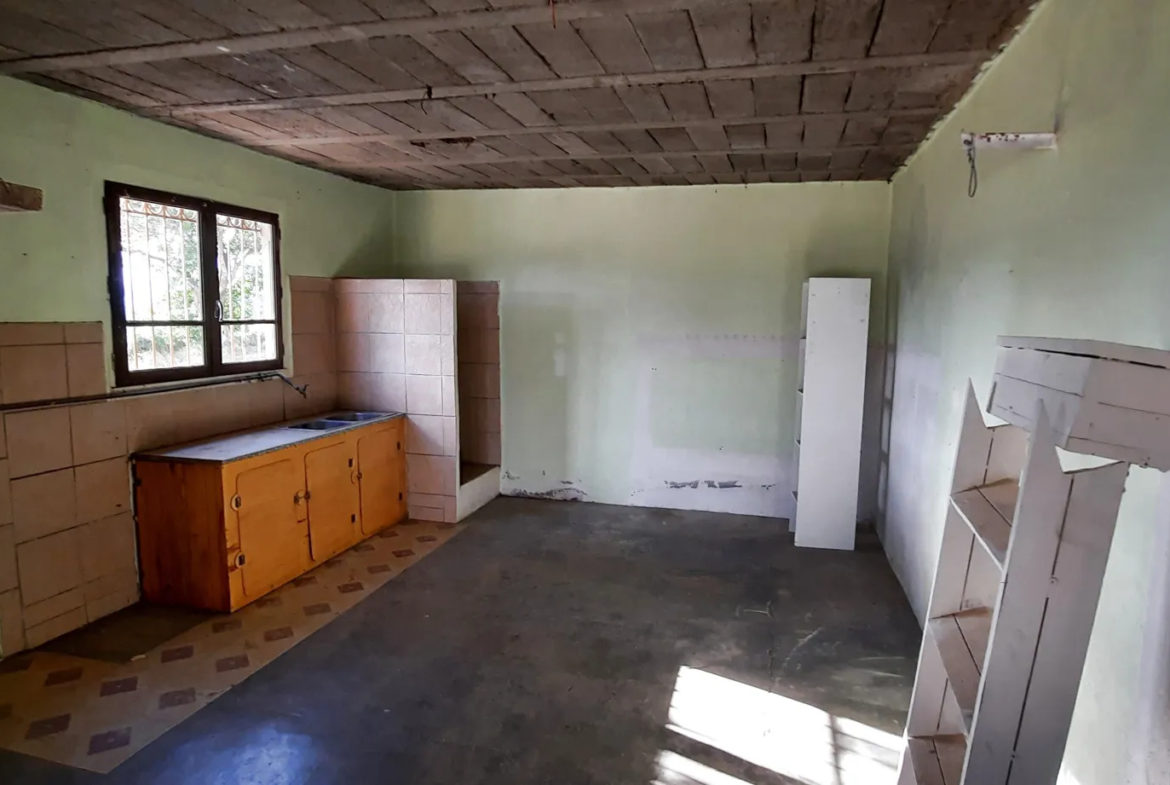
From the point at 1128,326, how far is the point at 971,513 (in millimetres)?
559

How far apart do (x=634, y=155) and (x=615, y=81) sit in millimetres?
1409

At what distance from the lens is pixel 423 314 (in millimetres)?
4988

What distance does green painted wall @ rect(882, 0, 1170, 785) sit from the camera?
148cm

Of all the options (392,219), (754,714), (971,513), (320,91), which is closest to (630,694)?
(754,714)

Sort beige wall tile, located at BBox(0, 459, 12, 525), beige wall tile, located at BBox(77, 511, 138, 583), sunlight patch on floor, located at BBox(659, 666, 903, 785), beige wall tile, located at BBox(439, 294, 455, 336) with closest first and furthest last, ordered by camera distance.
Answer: sunlight patch on floor, located at BBox(659, 666, 903, 785)
beige wall tile, located at BBox(0, 459, 12, 525)
beige wall tile, located at BBox(77, 511, 138, 583)
beige wall tile, located at BBox(439, 294, 455, 336)

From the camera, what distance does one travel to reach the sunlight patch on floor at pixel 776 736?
2.42m

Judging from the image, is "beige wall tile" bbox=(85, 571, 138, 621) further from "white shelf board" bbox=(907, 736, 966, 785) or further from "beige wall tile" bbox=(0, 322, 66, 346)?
"white shelf board" bbox=(907, 736, 966, 785)

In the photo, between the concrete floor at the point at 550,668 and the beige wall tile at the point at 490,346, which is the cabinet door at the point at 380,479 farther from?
the beige wall tile at the point at 490,346

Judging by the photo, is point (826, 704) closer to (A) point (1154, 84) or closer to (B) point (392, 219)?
(A) point (1154, 84)

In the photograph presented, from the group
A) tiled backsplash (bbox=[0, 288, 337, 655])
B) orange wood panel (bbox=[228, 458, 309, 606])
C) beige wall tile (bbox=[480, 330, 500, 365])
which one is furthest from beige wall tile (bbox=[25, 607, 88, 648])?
beige wall tile (bbox=[480, 330, 500, 365])

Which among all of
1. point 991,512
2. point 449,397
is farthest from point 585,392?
point 991,512

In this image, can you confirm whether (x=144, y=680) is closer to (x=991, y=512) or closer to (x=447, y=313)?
(x=447, y=313)

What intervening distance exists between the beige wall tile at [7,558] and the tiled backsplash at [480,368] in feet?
10.6

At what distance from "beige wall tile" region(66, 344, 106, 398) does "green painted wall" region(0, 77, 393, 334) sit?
154 mm
